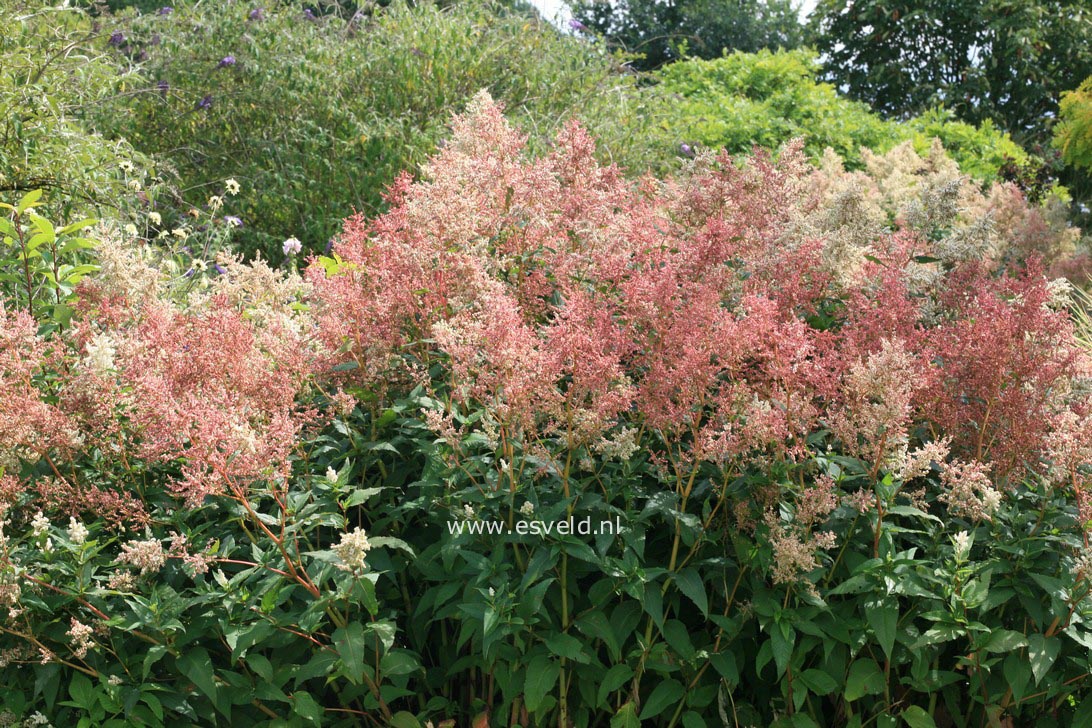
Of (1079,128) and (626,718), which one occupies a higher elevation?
(1079,128)

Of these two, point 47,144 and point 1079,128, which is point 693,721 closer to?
point 47,144

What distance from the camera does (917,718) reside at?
273 centimetres

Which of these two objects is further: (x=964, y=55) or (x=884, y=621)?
(x=964, y=55)

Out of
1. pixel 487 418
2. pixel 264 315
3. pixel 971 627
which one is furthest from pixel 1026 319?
pixel 264 315

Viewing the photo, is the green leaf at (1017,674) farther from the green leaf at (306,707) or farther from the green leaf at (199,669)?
the green leaf at (199,669)

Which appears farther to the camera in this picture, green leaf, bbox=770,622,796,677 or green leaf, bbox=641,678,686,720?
green leaf, bbox=641,678,686,720

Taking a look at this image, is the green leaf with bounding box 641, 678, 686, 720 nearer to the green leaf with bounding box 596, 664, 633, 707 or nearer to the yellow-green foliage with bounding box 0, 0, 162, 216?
the green leaf with bounding box 596, 664, 633, 707

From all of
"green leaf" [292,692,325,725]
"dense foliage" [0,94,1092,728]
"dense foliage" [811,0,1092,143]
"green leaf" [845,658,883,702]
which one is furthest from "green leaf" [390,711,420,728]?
"dense foliage" [811,0,1092,143]

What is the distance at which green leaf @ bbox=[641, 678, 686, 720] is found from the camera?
2734 millimetres

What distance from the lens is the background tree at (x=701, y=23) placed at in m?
29.9

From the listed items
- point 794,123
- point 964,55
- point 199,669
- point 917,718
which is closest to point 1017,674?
point 917,718

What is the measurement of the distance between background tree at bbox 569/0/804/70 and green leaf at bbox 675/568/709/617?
27.8m

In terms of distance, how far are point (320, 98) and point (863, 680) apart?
23.5ft

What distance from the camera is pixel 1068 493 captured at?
2.87 m
